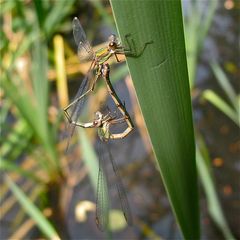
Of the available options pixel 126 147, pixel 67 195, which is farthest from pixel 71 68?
pixel 67 195

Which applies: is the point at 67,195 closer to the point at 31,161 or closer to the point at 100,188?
the point at 31,161

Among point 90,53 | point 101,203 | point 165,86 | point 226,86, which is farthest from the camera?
point 226,86

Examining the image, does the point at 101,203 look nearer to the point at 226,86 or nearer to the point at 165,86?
the point at 165,86

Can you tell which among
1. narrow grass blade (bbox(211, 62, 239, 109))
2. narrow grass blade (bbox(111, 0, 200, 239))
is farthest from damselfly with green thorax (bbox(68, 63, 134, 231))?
narrow grass blade (bbox(211, 62, 239, 109))

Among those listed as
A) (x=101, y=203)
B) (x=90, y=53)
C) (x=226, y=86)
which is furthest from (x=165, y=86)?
(x=226, y=86)

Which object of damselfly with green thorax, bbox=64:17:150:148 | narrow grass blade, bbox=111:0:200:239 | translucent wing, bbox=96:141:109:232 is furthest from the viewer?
translucent wing, bbox=96:141:109:232

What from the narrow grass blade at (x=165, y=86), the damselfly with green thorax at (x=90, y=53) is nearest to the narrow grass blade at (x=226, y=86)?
the damselfly with green thorax at (x=90, y=53)

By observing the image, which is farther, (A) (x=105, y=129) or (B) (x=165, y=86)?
(A) (x=105, y=129)

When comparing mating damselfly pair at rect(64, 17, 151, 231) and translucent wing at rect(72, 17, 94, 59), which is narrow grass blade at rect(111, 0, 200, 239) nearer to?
mating damselfly pair at rect(64, 17, 151, 231)
